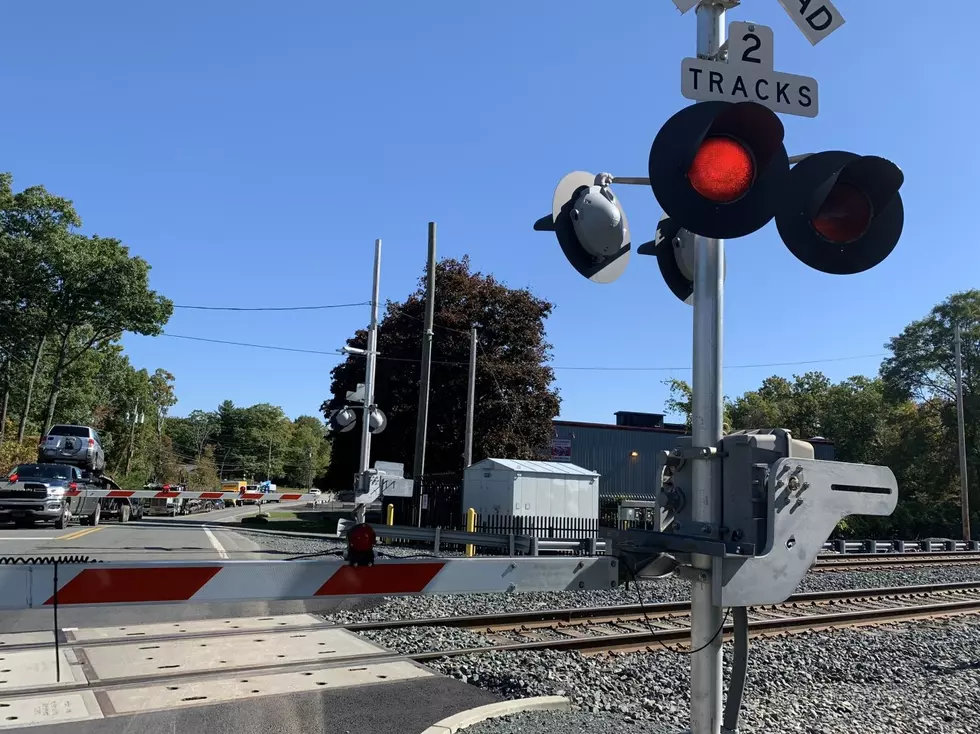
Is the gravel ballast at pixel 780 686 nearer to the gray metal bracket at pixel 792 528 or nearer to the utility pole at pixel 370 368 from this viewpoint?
the gray metal bracket at pixel 792 528

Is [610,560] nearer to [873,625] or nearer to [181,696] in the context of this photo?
[181,696]

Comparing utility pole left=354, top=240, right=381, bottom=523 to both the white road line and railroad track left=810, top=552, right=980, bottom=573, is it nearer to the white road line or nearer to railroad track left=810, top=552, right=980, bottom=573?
the white road line

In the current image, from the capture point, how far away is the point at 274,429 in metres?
130

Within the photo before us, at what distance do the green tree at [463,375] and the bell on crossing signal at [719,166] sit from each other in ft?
94.4

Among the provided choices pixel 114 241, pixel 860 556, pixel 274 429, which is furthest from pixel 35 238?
pixel 274 429

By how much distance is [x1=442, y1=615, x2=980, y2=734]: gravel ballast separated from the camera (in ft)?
19.1

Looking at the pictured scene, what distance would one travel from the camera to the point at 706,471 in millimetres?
2898

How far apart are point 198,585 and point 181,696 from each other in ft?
12.5

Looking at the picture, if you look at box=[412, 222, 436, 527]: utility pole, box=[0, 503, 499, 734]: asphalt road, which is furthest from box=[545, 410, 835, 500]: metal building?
box=[0, 503, 499, 734]: asphalt road

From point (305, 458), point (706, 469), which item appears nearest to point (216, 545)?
point (706, 469)

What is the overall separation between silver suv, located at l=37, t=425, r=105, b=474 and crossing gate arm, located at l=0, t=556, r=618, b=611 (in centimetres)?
2904

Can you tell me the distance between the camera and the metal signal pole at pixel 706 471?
2.87 m

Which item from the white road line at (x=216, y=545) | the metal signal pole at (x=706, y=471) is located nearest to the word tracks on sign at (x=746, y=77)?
the metal signal pole at (x=706, y=471)

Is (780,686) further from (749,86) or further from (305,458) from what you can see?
(305,458)
